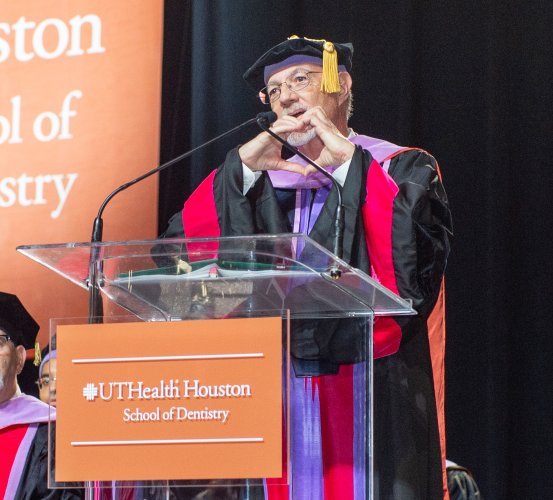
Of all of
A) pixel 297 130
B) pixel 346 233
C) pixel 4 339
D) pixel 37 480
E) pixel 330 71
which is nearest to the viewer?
pixel 346 233

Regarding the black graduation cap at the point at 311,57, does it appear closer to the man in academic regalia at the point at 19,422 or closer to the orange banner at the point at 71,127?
the orange banner at the point at 71,127

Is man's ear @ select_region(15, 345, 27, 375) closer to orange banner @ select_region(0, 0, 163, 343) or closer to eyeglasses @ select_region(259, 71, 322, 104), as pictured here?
orange banner @ select_region(0, 0, 163, 343)

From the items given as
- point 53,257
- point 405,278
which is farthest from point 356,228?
point 53,257

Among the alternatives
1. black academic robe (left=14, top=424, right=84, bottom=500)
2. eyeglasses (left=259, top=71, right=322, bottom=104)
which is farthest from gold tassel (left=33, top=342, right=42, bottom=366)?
eyeglasses (left=259, top=71, right=322, bottom=104)

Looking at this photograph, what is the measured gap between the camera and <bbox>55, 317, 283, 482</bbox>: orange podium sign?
1771mm

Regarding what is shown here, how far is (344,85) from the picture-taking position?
343cm

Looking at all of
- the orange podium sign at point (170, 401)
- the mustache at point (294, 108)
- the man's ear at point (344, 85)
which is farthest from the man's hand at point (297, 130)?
the orange podium sign at point (170, 401)

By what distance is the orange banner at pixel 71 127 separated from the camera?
3969mm

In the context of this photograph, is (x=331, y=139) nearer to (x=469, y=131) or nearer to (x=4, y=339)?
(x=469, y=131)

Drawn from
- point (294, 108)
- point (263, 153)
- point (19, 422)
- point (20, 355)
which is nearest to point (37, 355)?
point (20, 355)

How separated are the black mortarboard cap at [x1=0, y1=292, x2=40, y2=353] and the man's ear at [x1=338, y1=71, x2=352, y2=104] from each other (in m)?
1.49

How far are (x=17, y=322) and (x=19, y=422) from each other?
15.2 inches

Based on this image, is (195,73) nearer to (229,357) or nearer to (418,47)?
(418,47)

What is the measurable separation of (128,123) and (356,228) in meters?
1.57
